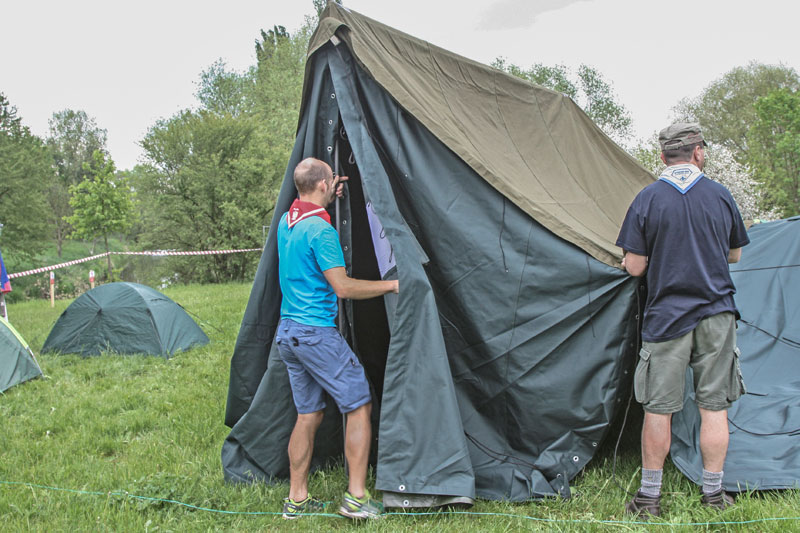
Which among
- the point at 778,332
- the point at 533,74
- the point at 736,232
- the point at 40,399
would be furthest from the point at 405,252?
the point at 533,74

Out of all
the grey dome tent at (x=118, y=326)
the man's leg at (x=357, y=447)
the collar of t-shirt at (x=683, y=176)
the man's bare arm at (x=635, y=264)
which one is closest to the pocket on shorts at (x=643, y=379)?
the man's bare arm at (x=635, y=264)

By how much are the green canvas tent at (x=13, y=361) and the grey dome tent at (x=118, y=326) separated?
3.23 ft

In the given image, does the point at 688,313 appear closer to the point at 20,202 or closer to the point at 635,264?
the point at 635,264

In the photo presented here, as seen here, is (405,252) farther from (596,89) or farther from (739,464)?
(596,89)

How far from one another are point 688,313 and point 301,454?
7.25 ft

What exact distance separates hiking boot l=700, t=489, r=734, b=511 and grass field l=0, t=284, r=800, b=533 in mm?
52

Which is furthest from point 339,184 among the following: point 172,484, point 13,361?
point 13,361

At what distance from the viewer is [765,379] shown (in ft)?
13.6

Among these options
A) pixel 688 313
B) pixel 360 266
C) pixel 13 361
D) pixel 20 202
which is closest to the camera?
pixel 688 313

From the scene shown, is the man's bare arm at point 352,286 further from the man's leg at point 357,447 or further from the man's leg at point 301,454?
the man's leg at point 301,454

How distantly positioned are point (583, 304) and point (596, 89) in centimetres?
4744

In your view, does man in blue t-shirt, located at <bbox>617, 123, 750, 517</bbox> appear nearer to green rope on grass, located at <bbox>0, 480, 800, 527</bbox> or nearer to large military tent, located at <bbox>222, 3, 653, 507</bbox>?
green rope on grass, located at <bbox>0, 480, 800, 527</bbox>

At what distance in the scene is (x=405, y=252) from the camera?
324 centimetres

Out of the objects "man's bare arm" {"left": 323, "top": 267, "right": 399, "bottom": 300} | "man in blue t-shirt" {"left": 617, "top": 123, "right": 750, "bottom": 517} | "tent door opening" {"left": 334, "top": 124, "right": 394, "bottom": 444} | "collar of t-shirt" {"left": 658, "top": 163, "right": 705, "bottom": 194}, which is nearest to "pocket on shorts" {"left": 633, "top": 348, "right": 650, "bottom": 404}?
"man in blue t-shirt" {"left": 617, "top": 123, "right": 750, "bottom": 517}
